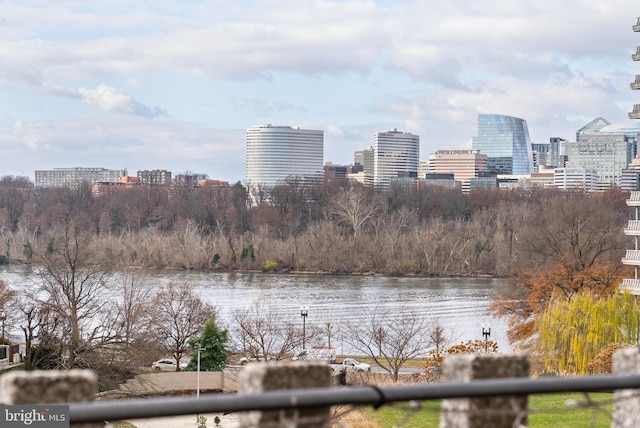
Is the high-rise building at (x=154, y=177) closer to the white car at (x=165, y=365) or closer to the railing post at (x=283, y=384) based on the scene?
the white car at (x=165, y=365)

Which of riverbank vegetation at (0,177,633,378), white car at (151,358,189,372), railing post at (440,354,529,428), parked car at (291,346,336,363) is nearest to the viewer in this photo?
railing post at (440,354,529,428)

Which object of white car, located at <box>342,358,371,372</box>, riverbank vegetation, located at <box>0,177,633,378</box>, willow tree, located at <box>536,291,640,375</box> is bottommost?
white car, located at <box>342,358,371,372</box>

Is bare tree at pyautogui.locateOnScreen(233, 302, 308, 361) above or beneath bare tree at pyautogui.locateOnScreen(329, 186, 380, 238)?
beneath

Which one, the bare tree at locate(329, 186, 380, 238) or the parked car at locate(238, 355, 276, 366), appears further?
the bare tree at locate(329, 186, 380, 238)

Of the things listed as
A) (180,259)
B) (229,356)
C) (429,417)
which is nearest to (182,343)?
(229,356)

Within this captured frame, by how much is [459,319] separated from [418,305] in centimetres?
599

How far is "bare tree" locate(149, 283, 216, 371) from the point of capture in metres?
37.4

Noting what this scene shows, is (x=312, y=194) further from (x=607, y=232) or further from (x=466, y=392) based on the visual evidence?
(x=466, y=392)

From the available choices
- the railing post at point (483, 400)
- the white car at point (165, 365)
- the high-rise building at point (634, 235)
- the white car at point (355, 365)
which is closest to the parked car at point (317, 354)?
the white car at point (355, 365)

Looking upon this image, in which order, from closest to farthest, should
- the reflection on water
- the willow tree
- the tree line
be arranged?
the willow tree, the reflection on water, the tree line

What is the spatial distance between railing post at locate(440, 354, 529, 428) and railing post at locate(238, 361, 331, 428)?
18.1 inches

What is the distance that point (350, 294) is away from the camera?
60.0 meters

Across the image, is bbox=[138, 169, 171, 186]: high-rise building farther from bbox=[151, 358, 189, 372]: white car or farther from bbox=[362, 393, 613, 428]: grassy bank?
bbox=[362, 393, 613, 428]: grassy bank

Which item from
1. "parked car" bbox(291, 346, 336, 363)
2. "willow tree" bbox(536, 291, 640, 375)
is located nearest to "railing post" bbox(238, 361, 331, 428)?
"willow tree" bbox(536, 291, 640, 375)
